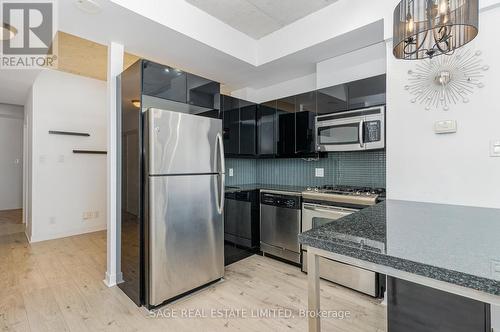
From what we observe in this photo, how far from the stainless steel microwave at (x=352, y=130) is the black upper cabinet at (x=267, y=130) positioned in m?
0.74

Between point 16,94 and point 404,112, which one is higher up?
point 16,94

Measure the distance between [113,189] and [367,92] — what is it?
107 inches

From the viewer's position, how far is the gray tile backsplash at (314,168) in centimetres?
282

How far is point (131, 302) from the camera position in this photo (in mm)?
2211

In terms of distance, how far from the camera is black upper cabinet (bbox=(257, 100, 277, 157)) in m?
3.50

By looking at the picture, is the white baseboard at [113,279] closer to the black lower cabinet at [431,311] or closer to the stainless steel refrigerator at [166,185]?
the stainless steel refrigerator at [166,185]

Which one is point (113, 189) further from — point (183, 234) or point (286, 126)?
point (286, 126)

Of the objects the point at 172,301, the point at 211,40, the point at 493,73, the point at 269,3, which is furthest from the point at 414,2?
the point at 172,301

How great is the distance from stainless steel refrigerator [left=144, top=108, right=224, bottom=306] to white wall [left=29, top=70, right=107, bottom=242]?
299 centimetres

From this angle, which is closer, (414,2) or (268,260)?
(414,2)

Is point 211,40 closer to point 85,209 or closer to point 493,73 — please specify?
point 493,73

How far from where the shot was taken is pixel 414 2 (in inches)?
47.4

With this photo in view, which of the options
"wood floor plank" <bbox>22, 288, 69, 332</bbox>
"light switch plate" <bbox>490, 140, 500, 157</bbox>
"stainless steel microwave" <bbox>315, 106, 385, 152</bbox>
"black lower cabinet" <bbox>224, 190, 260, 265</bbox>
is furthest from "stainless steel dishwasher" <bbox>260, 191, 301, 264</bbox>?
"wood floor plank" <bbox>22, 288, 69, 332</bbox>

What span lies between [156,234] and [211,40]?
2060 mm
